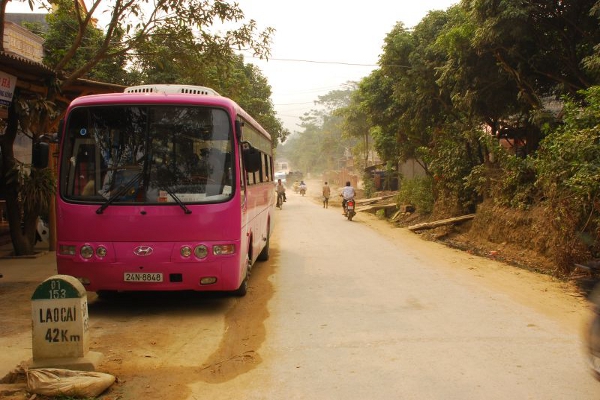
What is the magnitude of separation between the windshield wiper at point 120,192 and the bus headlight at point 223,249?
1.30 m

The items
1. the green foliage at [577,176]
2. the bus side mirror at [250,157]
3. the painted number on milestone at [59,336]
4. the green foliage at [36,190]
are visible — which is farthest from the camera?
the green foliage at [36,190]

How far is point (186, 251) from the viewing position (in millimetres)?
6629

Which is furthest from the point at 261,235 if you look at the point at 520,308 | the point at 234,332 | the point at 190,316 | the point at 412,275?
the point at 520,308

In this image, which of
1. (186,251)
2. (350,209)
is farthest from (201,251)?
(350,209)

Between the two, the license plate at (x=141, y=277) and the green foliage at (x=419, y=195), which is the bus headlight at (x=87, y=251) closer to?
the license plate at (x=141, y=277)

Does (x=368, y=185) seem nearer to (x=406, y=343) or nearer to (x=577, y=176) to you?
(x=577, y=176)

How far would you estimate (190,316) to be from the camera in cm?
698

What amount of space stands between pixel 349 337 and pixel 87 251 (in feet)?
11.0

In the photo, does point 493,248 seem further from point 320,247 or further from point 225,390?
point 225,390

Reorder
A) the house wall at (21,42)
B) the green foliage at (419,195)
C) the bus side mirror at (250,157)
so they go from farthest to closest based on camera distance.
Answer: the green foliage at (419,195)
the house wall at (21,42)
the bus side mirror at (250,157)

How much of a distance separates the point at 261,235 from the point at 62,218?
436 cm

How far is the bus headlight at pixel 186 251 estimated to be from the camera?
662 cm

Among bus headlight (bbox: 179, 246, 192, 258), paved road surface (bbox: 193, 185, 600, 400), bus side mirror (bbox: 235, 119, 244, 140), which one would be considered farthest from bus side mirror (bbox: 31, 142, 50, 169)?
paved road surface (bbox: 193, 185, 600, 400)

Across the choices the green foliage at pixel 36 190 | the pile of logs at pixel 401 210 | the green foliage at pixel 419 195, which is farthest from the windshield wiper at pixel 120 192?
the green foliage at pixel 419 195
